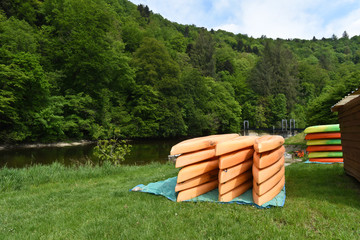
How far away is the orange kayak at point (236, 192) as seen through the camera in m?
4.06

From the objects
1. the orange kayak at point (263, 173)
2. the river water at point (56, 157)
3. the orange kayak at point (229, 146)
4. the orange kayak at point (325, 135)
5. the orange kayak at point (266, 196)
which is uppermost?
the orange kayak at point (229, 146)

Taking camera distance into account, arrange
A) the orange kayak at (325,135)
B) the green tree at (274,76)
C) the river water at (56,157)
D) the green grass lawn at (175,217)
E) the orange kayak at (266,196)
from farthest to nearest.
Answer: the green tree at (274,76)
the river water at (56,157)
the orange kayak at (325,135)
the orange kayak at (266,196)
the green grass lawn at (175,217)

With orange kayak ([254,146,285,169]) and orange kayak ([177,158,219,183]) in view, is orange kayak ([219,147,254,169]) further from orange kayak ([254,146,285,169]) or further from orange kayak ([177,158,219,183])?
orange kayak ([177,158,219,183])

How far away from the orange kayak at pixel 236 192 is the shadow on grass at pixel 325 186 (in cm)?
82

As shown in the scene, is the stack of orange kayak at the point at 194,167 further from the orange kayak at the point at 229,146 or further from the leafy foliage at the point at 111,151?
the leafy foliage at the point at 111,151

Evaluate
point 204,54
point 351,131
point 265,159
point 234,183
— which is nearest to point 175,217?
point 234,183

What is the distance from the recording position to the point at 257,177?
3.82 metres

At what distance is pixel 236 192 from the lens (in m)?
4.23

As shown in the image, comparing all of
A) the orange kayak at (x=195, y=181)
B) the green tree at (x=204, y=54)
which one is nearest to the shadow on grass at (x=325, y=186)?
the orange kayak at (x=195, y=181)

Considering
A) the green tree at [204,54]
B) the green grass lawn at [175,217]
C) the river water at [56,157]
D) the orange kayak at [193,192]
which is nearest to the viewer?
the green grass lawn at [175,217]

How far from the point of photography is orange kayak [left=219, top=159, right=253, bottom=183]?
13.2 ft

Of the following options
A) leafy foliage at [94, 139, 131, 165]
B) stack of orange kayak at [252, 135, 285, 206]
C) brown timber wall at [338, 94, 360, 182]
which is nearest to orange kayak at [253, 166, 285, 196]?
stack of orange kayak at [252, 135, 285, 206]

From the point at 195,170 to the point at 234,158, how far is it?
2.54 ft

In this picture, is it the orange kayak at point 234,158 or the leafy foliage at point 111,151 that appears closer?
the orange kayak at point 234,158
